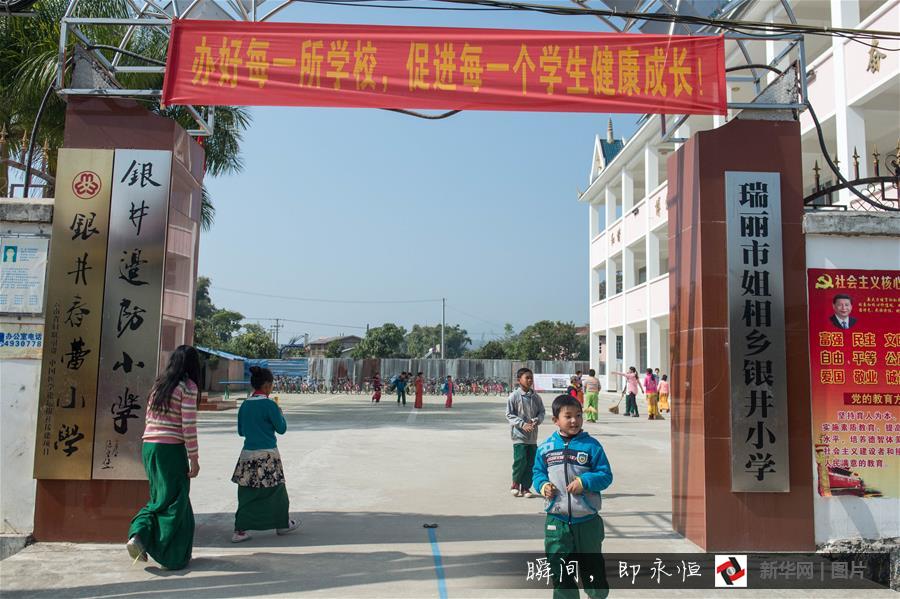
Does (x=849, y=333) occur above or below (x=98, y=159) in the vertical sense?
below

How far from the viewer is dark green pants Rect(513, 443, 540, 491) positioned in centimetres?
786

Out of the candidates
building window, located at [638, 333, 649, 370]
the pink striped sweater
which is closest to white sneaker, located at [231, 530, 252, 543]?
the pink striped sweater

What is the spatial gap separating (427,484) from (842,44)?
1428cm

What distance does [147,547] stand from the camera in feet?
16.2

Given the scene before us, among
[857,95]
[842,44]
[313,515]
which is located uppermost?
[842,44]

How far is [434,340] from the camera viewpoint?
7362 cm

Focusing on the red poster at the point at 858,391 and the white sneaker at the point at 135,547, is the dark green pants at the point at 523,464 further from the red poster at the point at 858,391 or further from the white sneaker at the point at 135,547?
the white sneaker at the point at 135,547

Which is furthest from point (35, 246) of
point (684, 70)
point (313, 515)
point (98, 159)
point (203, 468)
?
point (684, 70)

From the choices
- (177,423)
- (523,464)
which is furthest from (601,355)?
(177,423)

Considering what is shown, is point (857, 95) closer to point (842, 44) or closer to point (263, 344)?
point (842, 44)

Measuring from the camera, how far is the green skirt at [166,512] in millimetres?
4977

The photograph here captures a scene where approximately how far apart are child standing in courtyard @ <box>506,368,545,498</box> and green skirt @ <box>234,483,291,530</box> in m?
2.92

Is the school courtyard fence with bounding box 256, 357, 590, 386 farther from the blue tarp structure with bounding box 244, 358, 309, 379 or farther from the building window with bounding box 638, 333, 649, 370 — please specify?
the building window with bounding box 638, 333, 649, 370

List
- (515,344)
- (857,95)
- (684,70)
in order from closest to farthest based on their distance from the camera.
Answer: (684,70) < (857,95) < (515,344)
